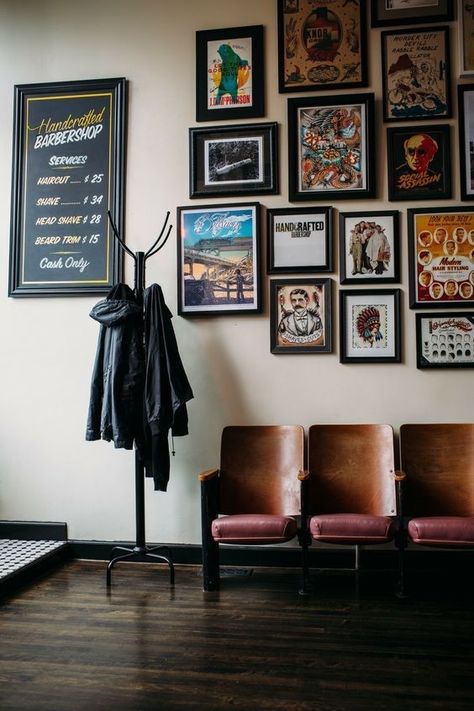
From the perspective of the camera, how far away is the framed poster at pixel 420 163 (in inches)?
156

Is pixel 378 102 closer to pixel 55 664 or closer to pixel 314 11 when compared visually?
pixel 314 11

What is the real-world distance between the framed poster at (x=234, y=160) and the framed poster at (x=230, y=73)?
0.10 meters

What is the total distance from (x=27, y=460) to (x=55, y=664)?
1.89 meters

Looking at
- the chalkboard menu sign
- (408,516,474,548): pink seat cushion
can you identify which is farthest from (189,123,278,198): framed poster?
(408,516,474,548): pink seat cushion

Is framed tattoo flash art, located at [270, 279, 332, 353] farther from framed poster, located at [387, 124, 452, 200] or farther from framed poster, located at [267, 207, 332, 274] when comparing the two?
→ framed poster, located at [387, 124, 452, 200]

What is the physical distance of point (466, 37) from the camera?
395cm

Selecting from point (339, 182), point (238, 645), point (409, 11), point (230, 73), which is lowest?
point (238, 645)

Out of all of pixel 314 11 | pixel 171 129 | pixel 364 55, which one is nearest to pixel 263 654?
pixel 171 129

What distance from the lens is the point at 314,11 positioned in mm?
4102

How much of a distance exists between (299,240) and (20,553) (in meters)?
2.59

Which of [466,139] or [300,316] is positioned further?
[300,316]

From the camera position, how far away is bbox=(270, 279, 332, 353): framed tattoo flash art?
4.03 m

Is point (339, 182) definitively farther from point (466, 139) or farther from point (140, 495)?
point (140, 495)

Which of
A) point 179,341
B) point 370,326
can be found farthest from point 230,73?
point 370,326
